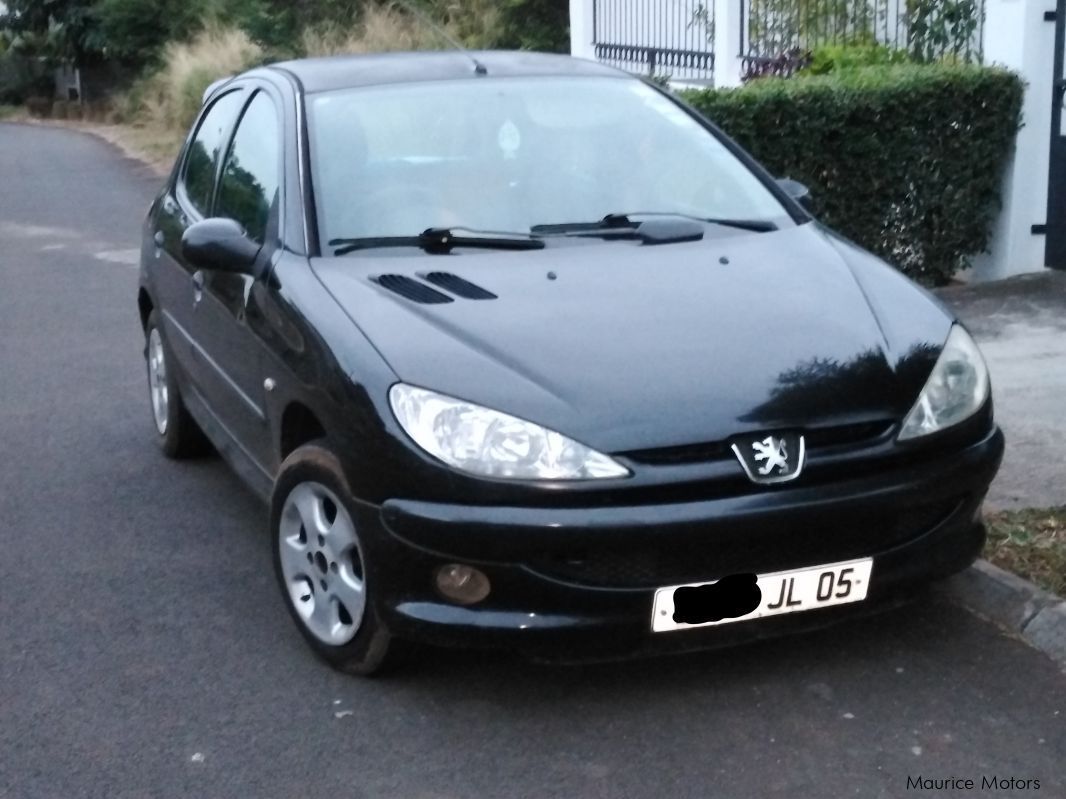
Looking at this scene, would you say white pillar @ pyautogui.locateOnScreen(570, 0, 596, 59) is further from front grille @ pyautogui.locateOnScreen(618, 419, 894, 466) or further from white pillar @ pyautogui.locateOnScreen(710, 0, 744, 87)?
front grille @ pyautogui.locateOnScreen(618, 419, 894, 466)

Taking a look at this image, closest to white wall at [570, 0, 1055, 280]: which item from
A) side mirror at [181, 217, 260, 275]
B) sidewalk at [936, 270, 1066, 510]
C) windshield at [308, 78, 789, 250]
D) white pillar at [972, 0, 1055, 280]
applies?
white pillar at [972, 0, 1055, 280]

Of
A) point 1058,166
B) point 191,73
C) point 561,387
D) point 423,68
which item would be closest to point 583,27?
point 191,73

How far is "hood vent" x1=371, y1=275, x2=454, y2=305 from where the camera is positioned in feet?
14.7

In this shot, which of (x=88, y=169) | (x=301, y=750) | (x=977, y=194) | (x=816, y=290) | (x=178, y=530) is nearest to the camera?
(x=301, y=750)

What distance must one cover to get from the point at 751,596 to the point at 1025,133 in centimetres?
592

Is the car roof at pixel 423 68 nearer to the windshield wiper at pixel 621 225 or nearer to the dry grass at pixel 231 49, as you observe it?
the windshield wiper at pixel 621 225

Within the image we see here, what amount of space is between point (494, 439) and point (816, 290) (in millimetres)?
1199

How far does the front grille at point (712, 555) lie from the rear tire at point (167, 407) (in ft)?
9.94

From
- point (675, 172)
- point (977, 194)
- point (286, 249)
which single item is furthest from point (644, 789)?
point (977, 194)

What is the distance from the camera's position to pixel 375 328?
14.2 ft

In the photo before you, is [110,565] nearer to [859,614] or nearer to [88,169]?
[859,614]

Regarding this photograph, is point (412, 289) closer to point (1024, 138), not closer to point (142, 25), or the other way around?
point (1024, 138)

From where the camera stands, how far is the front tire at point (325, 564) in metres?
4.33

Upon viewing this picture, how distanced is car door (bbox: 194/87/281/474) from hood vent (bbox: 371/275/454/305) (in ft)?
1.56
